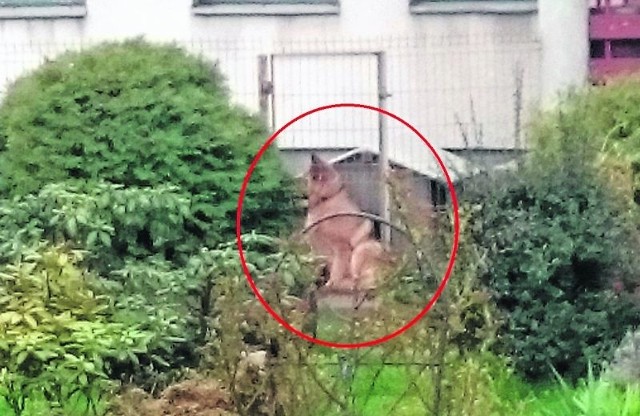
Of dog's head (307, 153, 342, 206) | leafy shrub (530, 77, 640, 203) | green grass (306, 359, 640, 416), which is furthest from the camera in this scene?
dog's head (307, 153, 342, 206)

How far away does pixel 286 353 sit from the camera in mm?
5117

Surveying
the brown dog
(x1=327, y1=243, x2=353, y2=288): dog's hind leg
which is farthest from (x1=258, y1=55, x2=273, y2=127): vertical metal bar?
(x1=327, y1=243, x2=353, y2=288): dog's hind leg

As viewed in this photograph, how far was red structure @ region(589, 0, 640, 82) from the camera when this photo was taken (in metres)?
10.9

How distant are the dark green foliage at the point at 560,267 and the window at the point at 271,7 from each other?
4696 millimetres

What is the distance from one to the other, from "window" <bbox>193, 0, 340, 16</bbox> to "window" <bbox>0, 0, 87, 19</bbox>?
47.1 inches

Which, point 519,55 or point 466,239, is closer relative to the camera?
point 466,239

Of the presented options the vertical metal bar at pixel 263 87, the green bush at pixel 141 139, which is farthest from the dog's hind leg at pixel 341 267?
the vertical metal bar at pixel 263 87

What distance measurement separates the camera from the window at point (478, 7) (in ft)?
36.7

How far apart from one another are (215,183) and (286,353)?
3.99 meters

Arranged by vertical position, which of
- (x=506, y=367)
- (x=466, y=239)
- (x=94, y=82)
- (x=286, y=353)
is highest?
(x=94, y=82)

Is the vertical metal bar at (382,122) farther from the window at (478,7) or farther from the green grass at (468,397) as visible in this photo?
the green grass at (468,397)

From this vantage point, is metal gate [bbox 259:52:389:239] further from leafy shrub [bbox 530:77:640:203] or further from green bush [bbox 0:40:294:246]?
leafy shrub [bbox 530:77:640:203]

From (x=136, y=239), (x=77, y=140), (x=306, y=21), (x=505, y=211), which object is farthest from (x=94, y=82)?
(x=505, y=211)

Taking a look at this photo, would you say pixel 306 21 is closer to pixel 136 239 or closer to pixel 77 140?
pixel 77 140
